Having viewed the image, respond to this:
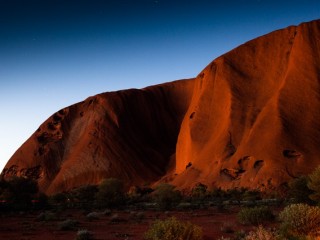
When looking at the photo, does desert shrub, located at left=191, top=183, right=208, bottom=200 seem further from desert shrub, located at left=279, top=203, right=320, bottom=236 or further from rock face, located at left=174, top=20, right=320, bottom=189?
desert shrub, located at left=279, top=203, right=320, bottom=236

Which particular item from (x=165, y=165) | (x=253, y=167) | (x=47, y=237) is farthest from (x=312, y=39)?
(x=47, y=237)

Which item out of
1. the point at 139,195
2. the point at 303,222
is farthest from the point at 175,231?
the point at 139,195

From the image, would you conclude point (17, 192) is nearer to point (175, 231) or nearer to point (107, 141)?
point (107, 141)

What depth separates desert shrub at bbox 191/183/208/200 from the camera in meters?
37.5

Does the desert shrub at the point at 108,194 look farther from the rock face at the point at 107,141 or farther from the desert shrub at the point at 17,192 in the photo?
the rock face at the point at 107,141

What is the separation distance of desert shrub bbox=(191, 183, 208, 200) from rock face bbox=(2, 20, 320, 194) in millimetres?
1153

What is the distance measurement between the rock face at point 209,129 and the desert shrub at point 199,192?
3.78 feet

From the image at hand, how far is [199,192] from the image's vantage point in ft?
128

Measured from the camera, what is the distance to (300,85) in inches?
1770

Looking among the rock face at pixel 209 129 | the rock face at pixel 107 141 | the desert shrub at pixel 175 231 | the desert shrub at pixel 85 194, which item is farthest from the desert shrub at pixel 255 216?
the rock face at pixel 107 141

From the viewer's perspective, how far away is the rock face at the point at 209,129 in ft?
133

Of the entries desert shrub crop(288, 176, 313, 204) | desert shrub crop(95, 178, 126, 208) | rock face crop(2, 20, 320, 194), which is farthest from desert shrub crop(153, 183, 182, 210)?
rock face crop(2, 20, 320, 194)

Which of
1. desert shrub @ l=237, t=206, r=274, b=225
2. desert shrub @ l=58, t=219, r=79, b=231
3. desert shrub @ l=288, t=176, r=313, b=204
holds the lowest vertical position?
desert shrub @ l=288, t=176, r=313, b=204

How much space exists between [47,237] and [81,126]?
53.9 m
